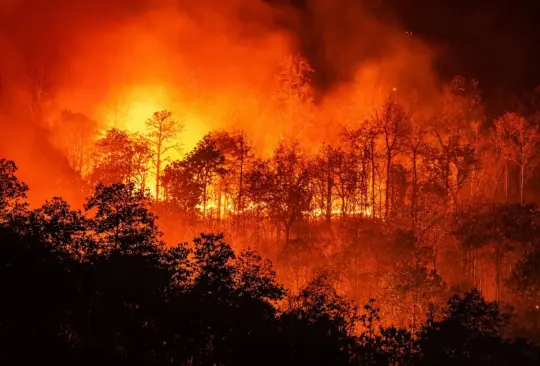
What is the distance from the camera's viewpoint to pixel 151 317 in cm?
1447

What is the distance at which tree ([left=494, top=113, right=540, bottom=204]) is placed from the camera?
46103mm

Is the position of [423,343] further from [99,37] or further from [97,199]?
[99,37]

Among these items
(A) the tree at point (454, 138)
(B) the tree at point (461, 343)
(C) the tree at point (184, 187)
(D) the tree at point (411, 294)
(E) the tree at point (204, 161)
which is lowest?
(B) the tree at point (461, 343)

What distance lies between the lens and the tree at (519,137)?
46103 millimetres

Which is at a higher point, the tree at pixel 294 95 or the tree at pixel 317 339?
the tree at pixel 294 95

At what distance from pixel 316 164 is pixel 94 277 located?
26.7 metres

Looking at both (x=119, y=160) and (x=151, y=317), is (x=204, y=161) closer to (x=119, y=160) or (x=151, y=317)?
(x=119, y=160)

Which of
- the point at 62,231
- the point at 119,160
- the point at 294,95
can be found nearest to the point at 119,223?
the point at 62,231

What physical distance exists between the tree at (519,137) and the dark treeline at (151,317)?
1306 inches

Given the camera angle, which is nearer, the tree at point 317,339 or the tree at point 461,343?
the tree at point 317,339

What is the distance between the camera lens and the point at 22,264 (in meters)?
14.7

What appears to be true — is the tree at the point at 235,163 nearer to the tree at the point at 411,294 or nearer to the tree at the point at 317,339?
the tree at the point at 411,294

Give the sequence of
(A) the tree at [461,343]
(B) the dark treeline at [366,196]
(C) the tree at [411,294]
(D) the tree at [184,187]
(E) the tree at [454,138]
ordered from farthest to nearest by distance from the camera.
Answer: (E) the tree at [454,138]
(D) the tree at [184,187]
(B) the dark treeline at [366,196]
(C) the tree at [411,294]
(A) the tree at [461,343]

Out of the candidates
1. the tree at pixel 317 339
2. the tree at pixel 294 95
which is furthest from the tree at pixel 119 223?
the tree at pixel 294 95
